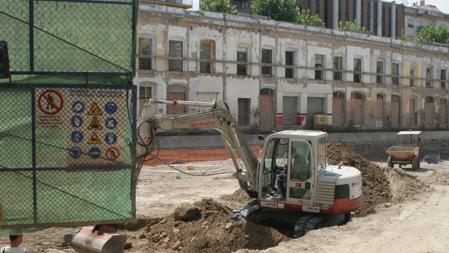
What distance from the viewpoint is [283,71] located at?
4175cm

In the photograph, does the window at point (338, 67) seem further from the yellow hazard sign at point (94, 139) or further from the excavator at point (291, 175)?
the yellow hazard sign at point (94, 139)

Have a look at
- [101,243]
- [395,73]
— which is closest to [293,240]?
[101,243]

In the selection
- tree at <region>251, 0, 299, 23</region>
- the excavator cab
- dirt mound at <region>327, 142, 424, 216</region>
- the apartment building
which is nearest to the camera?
the excavator cab

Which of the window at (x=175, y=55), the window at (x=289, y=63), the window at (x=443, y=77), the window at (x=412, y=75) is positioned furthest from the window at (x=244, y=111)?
the window at (x=443, y=77)

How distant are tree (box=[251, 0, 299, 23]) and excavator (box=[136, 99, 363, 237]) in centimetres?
4562

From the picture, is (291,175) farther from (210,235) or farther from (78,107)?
(78,107)

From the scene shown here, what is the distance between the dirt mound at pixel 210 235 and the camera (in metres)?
13.0

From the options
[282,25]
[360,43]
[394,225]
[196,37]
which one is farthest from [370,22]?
[394,225]

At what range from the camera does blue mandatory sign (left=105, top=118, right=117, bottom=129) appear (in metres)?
7.81

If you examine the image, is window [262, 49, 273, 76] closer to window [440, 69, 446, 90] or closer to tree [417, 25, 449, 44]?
window [440, 69, 446, 90]

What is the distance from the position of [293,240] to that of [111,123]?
6239 mm

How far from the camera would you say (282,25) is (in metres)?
41.3

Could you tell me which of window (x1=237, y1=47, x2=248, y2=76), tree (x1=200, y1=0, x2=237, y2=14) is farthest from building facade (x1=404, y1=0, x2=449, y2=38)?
window (x1=237, y1=47, x2=248, y2=76)

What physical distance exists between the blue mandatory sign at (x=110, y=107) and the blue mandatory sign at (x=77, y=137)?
18.2 inches
